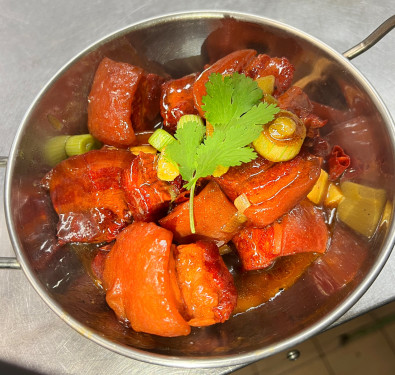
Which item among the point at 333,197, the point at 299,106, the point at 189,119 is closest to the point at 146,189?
the point at 189,119

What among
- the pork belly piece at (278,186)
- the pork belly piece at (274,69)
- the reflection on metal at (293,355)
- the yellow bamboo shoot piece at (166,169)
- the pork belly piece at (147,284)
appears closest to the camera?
the pork belly piece at (147,284)

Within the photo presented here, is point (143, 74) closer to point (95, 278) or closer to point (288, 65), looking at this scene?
point (288, 65)

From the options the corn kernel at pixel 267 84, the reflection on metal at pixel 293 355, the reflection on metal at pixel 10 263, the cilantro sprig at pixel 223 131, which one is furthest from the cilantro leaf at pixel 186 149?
the reflection on metal at pixel 293 355

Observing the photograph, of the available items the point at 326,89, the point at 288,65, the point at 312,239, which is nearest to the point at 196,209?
the point at 312,239

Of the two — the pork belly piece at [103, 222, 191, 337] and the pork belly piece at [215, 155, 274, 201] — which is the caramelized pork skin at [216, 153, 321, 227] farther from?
the pork belly piece at [103, 222, 191, 337]

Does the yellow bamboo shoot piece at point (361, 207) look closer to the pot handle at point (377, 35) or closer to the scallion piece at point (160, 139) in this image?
the pot handle at point (377, 35)

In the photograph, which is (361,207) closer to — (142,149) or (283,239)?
(283,239)
